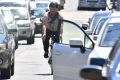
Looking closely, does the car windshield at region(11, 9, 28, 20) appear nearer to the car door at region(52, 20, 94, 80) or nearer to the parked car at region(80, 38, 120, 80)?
the car door at region(52, 20, 94, 80)

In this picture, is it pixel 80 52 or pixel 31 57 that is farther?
pixel 31 57

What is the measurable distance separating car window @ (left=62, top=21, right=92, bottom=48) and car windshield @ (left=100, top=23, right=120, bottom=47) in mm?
498

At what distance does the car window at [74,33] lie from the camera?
11883 mm

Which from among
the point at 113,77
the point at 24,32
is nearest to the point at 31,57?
the point at 24,32

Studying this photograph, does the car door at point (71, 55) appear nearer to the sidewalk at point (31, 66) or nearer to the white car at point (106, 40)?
the white car at point (106, 40)

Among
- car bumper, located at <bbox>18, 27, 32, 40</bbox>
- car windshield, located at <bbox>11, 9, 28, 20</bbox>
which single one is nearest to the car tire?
car bumper, located at <bbox>18, 27, 32, 40</bbox>

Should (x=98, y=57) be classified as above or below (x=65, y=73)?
above

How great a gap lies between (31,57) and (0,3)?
1137 centimetres

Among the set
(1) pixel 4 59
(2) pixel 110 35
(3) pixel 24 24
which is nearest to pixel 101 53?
(2) pixel 110 35

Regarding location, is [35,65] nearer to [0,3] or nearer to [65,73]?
[65,73]

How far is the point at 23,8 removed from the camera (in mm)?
30859

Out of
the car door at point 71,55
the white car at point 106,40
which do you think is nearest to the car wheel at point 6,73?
the car door at point 71,55

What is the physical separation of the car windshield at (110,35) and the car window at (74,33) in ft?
1.63

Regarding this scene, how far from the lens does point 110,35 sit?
11.2 meters
